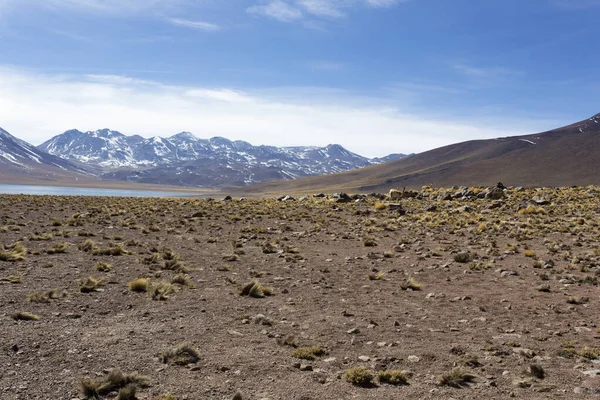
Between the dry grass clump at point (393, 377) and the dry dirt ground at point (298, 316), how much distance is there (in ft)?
0.13

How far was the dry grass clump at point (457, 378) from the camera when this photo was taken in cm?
730

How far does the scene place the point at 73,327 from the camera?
9.34 metres

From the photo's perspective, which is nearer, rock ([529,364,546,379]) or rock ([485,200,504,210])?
rock ([529,364,546,379])

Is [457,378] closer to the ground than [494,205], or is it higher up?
closer to the ground

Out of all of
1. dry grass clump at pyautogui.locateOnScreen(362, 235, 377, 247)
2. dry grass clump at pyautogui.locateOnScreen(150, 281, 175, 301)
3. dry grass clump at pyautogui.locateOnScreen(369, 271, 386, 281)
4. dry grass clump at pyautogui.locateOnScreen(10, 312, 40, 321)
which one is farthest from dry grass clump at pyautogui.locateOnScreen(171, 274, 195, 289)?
dry grass clump at pyautogui.locateOnScreen(362, 235, 377, 247)

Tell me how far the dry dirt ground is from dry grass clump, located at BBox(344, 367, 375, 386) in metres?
0.04

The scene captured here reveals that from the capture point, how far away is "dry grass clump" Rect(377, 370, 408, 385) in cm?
735

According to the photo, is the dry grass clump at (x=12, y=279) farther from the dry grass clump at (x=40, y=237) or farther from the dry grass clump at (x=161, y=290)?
the dry grass clump at (x=40, y=237)

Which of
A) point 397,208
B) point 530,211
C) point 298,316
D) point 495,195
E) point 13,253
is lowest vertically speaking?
point 298,316

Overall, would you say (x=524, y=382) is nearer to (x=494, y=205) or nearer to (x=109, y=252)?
(x=109, y=252)

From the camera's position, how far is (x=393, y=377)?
24.2 ft

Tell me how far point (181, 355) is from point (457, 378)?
4.64 m

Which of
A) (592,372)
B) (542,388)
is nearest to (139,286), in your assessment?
(542,388)

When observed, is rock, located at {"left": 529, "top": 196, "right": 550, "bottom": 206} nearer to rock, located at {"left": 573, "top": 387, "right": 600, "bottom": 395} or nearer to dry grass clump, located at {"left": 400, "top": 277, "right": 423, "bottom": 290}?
dry grass clump, located at {"left": 400, "top": 277, "right": 423, "bottom": 290}
